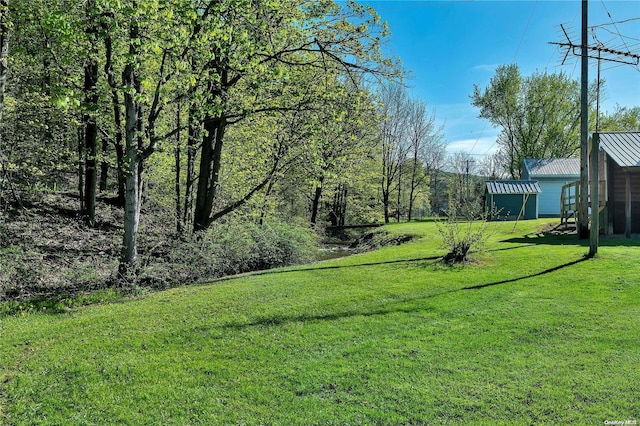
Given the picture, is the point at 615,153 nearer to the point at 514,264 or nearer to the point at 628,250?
the point at 628,250

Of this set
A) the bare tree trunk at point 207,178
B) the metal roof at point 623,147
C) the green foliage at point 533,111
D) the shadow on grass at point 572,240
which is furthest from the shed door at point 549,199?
the bare tree trunk at point 207,178

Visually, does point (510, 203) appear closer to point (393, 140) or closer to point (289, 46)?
point (393, 140)

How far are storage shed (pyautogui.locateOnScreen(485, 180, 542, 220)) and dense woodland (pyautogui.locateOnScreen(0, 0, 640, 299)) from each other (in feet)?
45.3

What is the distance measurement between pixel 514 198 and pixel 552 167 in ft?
24.7

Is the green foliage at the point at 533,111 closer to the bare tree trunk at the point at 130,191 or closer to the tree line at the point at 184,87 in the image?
the tree line at the point at 184,87

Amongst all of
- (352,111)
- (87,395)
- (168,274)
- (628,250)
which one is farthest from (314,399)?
(628,250)

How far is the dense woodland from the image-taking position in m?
7.49

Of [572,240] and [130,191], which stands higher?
[130,191]

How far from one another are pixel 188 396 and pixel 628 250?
36.3 feet

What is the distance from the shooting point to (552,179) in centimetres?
2950

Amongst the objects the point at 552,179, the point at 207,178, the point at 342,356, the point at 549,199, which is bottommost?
the point at 342,356

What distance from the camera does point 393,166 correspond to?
119 ft

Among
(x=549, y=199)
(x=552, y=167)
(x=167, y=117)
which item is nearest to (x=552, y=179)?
(x=552, y=167)

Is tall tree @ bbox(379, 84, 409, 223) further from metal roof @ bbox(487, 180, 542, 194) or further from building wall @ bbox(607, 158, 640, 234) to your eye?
building wall @ bbox(607, 158, 640, 234)
